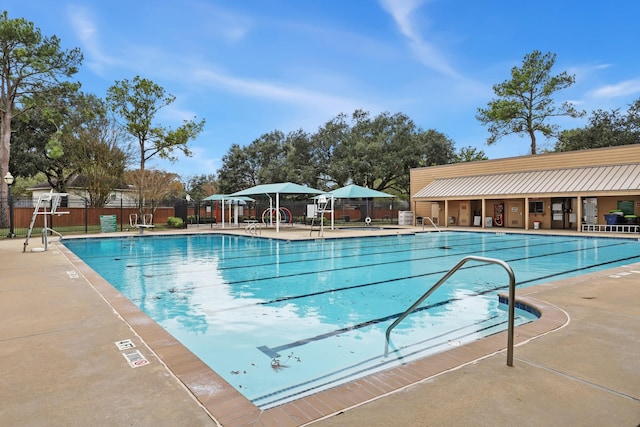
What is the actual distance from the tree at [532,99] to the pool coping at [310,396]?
30.5m

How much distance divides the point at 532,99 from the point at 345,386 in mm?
33268

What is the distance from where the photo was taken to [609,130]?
27328 millimetres

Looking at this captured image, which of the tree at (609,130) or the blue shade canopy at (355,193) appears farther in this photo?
the tree at (609,130)

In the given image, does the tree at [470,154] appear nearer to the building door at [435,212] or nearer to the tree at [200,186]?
the building door at [435,212]

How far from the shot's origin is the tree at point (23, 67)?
19.5 metres

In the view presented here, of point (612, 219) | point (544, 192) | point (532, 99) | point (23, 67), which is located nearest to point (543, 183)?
point (544, 192)

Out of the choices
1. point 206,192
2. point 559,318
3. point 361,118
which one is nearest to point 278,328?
point 559,318

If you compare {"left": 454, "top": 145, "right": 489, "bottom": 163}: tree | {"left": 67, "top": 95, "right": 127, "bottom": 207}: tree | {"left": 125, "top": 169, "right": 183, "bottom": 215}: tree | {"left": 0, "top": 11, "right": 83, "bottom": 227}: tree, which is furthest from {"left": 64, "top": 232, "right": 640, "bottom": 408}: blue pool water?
{"left": 454, "top": 145, "right": 489, "bottom": 163}: tree

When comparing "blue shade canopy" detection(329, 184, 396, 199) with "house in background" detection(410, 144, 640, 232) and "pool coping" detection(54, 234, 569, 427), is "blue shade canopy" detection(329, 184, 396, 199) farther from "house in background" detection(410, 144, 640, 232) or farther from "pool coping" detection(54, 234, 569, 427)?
"pool coping" detection(54, 234, 569, 427)

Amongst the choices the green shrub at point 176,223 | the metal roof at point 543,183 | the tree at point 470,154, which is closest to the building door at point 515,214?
the metal roof at point 543,183

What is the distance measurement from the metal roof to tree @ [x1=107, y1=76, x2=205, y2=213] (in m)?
16.1

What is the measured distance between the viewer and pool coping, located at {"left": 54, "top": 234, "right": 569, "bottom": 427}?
7.10 ft

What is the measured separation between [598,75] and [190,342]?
28613mm

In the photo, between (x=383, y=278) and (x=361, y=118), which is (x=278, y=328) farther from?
(x=361, y=118)
